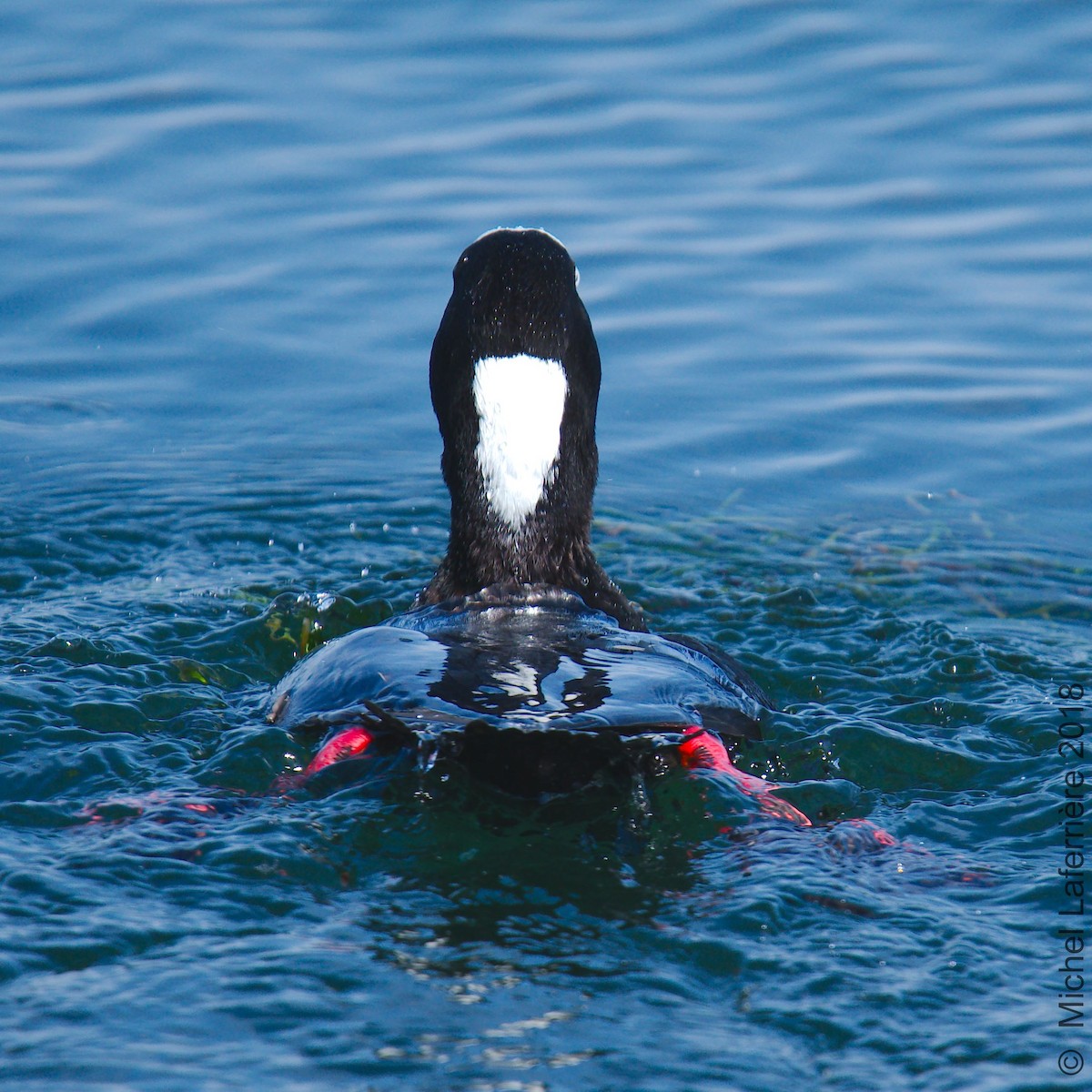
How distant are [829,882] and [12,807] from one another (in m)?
2.67

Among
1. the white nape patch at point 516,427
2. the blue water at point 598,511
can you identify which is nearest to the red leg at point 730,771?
the blue water at point 598,511

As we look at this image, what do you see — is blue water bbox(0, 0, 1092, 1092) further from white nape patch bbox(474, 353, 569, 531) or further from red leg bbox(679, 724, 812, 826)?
white nape patch bbox(474, 353, 569, 531)

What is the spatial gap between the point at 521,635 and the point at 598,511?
349 centimetres

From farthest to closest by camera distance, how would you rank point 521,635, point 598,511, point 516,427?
point 598,511
point 516,427
point 521,635

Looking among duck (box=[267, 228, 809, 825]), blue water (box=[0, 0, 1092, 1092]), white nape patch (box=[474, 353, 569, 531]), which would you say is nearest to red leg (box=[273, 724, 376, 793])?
duck (box=[267, 228, 809, 825])

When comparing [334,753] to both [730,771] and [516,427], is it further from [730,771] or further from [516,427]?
[516,427]

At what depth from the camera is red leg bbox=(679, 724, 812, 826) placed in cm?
559

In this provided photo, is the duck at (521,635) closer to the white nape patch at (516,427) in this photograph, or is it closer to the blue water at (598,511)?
the white nape patch at (516,427)

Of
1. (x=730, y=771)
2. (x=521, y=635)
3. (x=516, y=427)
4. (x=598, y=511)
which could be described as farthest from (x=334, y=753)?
(x=598, y=511)

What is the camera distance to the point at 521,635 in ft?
19.9

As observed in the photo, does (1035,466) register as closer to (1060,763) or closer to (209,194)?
(1060,763)

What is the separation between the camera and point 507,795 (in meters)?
5.25

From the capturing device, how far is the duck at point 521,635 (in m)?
5.00

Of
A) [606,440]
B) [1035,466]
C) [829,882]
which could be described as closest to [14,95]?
[606,440]
